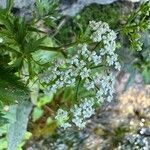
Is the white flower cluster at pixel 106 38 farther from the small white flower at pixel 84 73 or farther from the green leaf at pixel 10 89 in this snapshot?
the green leaf at pixel 10 89

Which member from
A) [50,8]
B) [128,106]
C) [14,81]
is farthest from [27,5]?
[128,106]

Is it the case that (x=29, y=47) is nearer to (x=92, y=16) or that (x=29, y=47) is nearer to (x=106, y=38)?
(x=106, y=38)

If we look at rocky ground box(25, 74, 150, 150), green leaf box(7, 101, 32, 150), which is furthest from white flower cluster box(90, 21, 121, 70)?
rocky ground box(25, 74, 150, 150)

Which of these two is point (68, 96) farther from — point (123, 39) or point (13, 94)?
point (13, 94)

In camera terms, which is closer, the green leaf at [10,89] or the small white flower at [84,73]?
the small white flower at [84,73]

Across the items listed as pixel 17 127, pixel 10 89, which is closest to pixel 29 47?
pixel 10 89

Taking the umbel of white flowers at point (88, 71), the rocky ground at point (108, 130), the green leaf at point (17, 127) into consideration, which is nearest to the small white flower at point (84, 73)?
the umbel of white flowers at point (88, 71)

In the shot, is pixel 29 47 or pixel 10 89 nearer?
pixel 29 47

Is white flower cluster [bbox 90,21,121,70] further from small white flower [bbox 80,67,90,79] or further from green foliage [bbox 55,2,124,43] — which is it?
green foliage [bbox 55,2,124,43]
